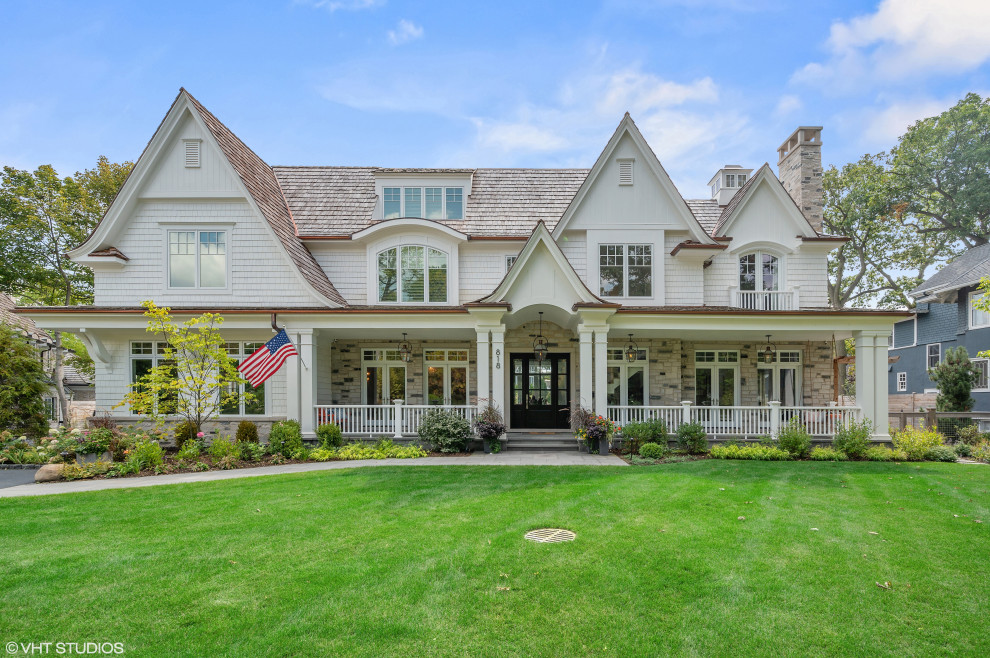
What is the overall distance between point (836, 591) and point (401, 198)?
1537 cm

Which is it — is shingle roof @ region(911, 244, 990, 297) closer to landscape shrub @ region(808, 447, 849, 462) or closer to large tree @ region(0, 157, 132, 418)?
landscape shrub @ region(808, 447, 849, 462)

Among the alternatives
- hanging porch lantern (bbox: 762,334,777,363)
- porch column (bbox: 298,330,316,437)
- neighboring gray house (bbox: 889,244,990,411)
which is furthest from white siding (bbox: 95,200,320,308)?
neighboring gray house (bbox: 889,244,990,411)

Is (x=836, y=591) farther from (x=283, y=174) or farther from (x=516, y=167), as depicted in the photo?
(x=283, y=174)

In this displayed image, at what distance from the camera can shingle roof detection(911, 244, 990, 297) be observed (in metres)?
22.2

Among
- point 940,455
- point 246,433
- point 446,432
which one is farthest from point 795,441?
point 246,433

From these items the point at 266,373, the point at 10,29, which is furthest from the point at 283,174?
the point at 266,373

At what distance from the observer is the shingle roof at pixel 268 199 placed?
15.1 meters

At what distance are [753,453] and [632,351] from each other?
464cm

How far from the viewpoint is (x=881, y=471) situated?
10914mm

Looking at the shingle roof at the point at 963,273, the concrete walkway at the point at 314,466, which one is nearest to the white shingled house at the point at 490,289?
the concrete walkway at the point at 314,466

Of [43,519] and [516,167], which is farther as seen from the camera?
[516,167]

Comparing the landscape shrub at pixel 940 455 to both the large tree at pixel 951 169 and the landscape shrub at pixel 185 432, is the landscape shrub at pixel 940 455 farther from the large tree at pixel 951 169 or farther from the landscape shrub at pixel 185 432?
the large tree at pixel 951 169

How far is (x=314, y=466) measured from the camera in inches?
469

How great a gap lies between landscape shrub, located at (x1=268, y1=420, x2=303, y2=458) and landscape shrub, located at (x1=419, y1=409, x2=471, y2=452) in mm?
3104
